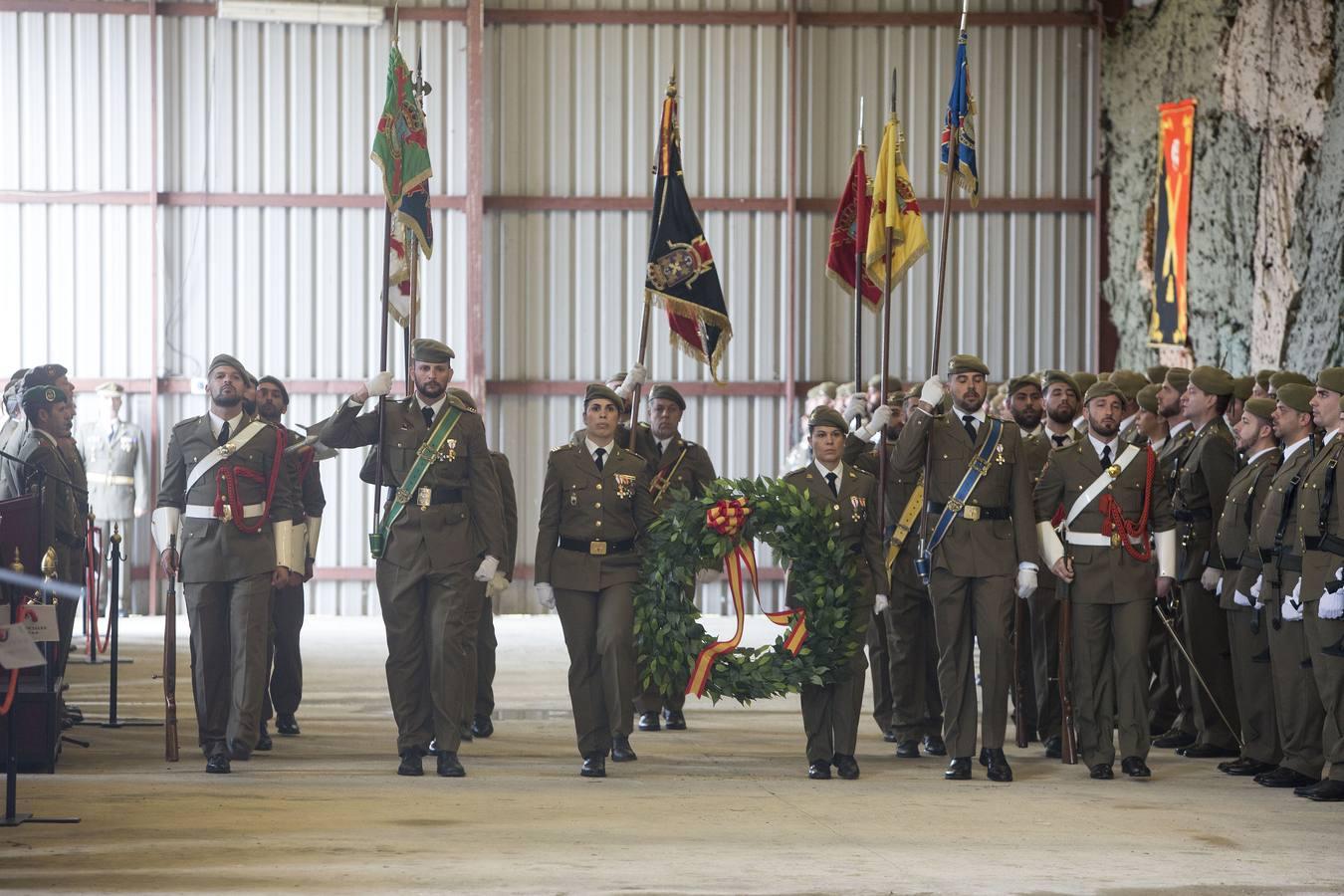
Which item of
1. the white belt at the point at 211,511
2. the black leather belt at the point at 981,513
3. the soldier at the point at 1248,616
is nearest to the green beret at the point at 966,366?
the black leather belt at the point at 981,513

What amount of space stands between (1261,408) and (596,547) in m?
2.95

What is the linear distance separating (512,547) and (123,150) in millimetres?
7917

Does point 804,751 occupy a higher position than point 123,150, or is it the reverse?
point 123,150

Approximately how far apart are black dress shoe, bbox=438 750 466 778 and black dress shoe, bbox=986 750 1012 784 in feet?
7.19

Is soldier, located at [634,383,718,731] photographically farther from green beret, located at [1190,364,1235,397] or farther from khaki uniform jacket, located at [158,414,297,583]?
green beret, located at [1190,364,1235,397]

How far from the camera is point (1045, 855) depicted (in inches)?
226

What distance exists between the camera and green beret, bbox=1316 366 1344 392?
22.7 ft

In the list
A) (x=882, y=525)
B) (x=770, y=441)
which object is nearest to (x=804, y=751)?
(x=882, y=525)

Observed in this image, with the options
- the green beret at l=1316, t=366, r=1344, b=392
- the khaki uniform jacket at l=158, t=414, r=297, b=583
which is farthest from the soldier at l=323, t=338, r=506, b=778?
the green beret at l=1316, t=366, r=1344, b=392

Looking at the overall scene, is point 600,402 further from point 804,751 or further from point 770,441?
point 770,441

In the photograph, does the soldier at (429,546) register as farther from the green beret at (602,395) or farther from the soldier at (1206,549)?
the soldier at (1206,549)

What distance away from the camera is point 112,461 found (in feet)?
46.5

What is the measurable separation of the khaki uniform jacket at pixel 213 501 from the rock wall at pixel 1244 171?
246 inches

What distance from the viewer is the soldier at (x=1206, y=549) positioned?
26.5 feet
